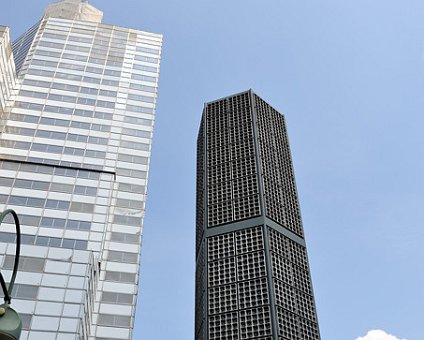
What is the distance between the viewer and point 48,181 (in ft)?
170

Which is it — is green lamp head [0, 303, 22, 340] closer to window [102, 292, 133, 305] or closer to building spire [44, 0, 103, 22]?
window [102, 292, 133, 305]

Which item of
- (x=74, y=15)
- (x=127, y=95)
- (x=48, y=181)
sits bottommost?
(x=48, y=181)

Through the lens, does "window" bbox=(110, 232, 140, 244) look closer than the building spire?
Yes

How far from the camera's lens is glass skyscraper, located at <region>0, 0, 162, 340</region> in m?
38.9

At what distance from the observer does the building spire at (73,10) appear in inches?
3907

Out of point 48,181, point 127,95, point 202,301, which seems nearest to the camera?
point 48,181

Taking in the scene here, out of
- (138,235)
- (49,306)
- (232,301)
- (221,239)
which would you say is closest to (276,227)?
(221,239)

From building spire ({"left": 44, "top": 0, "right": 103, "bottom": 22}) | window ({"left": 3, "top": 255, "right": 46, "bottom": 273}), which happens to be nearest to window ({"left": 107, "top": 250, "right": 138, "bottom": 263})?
window ({"left": 3, "top": 255, "right": 46, "bottom": 273})

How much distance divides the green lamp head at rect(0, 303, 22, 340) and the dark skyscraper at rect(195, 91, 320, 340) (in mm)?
45761

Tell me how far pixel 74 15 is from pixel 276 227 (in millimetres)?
64775

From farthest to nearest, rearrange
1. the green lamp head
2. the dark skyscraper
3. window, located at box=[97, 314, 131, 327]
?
the dark skyscraper < window, located at box=[97, 314, 131, 327] < the green lamp head

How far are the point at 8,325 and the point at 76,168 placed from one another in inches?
1868

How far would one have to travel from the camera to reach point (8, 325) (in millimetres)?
8258

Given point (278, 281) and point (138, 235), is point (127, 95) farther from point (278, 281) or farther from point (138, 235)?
point (278, 281)
